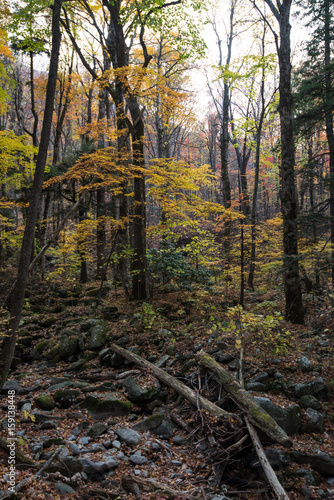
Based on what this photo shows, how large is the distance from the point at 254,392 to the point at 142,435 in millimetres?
2062

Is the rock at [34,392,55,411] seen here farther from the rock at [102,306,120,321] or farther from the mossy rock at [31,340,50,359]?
the rock at [102,306,120,321]

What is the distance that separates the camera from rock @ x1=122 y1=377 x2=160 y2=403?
5504mm

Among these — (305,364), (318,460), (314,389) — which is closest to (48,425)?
(318,460)

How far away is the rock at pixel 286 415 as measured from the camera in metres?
4.21

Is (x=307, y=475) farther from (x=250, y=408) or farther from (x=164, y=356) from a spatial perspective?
(x=164, y=356)

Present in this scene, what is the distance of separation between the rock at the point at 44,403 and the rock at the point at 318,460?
13.7 ft

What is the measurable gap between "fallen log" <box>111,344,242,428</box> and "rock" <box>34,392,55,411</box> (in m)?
2.05

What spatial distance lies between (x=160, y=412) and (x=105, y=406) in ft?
3.41

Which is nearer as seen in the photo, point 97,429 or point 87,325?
point 97,429

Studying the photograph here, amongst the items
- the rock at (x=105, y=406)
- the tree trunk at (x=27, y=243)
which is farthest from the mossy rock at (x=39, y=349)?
the rock at (x=105, y=406)

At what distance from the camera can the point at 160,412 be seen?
5250 mm

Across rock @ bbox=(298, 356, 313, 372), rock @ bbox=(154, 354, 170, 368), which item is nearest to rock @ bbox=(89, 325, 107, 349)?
rock @ bbox=(154, 354, 170, 368)

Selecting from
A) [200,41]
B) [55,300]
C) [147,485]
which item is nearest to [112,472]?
[147,485]

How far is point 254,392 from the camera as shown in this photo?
4.91 meters
